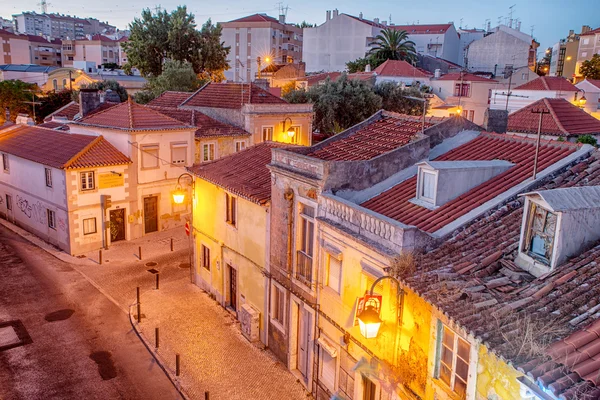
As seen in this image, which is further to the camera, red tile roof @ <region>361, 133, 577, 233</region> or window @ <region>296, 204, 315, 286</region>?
window @ <region>296, 204, 315, 286</region>

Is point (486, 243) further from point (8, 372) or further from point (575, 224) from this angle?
point (8, 372)

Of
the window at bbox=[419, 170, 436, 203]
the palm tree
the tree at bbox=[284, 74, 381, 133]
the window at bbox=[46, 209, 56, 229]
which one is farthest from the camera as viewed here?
the palm tree

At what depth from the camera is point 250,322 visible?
62.0 ft

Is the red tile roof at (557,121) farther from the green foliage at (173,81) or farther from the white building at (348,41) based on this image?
the white building at (348,41)

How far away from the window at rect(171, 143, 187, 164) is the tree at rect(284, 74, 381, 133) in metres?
14.0

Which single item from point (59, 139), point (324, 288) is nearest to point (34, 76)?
point (59, 139)

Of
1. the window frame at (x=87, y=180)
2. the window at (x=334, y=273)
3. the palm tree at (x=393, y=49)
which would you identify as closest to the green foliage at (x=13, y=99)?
the window frame at (x=87, y=180)

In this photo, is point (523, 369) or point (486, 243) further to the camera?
point (486, 243)

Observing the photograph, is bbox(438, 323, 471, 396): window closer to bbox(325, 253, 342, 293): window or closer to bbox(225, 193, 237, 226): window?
bbox(325, 253, 342, 293): window

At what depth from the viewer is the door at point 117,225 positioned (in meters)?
29.6

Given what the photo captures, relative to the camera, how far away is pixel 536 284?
9.30 m

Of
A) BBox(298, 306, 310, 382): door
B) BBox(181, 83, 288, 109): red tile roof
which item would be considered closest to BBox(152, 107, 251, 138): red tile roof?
BBox(181, 83, 288, 109): red tile roof

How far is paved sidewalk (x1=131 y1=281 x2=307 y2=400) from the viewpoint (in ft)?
53.5

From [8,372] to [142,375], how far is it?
420cm
